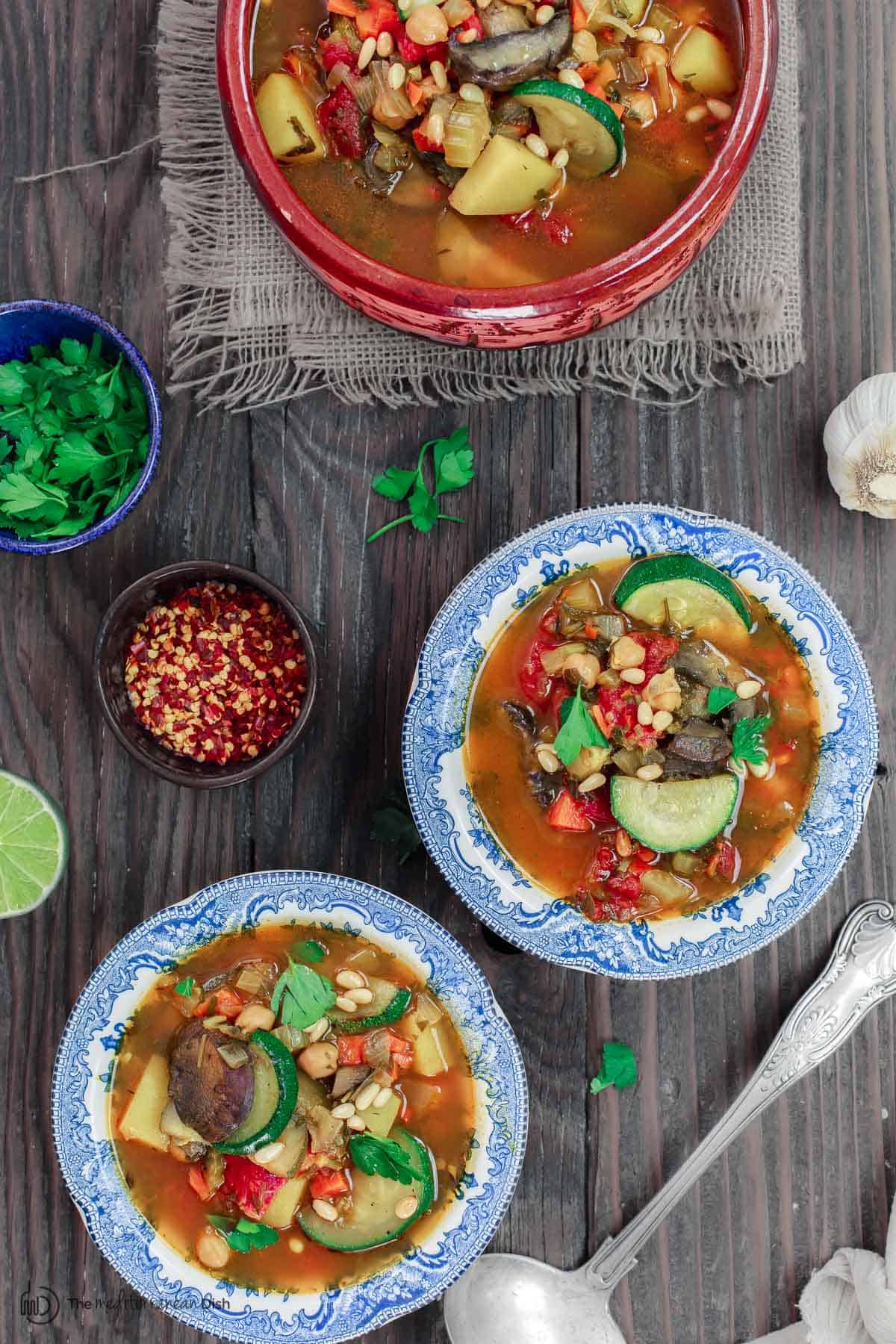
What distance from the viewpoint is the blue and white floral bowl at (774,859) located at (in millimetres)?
2139

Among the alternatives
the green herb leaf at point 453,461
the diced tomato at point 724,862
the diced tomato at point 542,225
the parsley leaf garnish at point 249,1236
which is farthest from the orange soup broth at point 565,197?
the parsley leaf garnish at point 249,1236

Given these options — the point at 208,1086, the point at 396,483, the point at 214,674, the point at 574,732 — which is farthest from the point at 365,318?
the point at 208,1086

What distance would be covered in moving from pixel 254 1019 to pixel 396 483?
112 centimetres

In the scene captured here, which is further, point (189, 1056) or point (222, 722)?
point (222, 722)

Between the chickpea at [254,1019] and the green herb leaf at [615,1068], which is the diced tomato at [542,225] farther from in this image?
the green herb leaf at [615,1068]

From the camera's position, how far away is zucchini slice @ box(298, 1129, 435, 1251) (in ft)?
7.47

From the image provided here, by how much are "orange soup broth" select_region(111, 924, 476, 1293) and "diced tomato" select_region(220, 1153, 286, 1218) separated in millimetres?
56

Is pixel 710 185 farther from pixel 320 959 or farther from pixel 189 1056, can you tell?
pixel 189 1056

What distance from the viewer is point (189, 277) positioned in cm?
249

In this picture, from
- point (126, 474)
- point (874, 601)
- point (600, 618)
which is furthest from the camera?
point (874, 601)

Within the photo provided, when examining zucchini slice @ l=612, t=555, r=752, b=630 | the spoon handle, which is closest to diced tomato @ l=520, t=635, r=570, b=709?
zucchini slice @ l=612, t=555, r=752, b=630

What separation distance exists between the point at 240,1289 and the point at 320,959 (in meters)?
0.66

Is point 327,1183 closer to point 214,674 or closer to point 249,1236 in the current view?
point 249,1236

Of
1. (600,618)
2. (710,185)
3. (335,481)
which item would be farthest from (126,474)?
(710,185)
